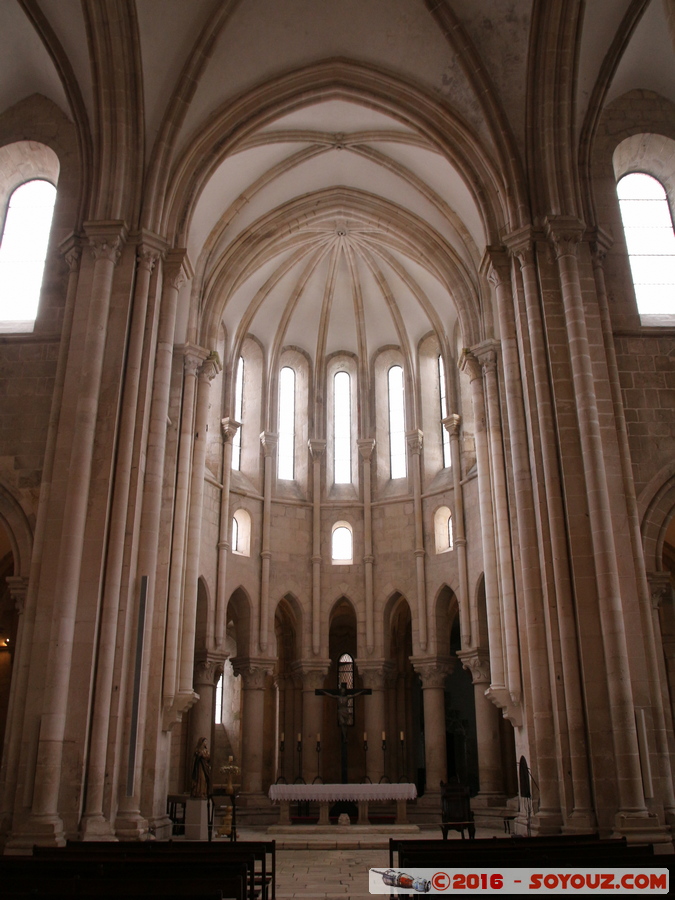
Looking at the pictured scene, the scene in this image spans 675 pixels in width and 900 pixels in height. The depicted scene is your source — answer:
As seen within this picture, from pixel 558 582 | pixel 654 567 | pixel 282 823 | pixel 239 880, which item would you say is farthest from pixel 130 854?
pixel 282 823

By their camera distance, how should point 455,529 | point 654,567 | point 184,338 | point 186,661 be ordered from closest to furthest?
point 654,567
point 186,661
point 184,338
point 455,529

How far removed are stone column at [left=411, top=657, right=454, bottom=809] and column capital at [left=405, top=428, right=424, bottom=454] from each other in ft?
22.3

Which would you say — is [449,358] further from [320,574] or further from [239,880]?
[239,880]

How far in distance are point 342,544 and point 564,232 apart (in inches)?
586

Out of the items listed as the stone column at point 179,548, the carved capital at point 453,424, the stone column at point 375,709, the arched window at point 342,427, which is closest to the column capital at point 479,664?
the stone column at point 375,709

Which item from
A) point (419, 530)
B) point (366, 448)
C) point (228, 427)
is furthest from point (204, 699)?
point (366, 448)

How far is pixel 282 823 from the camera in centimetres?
2156

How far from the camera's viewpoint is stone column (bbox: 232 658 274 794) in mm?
23828

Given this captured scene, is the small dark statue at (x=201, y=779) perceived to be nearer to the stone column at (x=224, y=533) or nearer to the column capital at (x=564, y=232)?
the stone column at (x=224, y=533)

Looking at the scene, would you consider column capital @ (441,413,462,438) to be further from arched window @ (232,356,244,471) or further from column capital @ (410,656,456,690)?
column capital @ (410,656,456,690)

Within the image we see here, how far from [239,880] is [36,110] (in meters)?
16.6

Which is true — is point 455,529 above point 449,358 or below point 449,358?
below

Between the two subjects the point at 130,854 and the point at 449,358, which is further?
the point at 449,358

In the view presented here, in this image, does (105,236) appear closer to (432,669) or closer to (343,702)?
(343,702)
